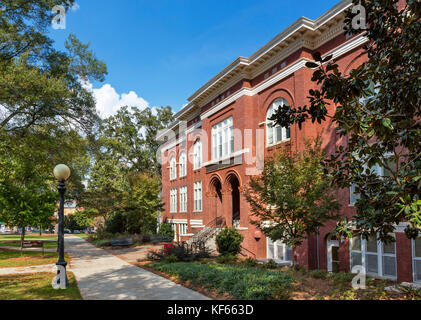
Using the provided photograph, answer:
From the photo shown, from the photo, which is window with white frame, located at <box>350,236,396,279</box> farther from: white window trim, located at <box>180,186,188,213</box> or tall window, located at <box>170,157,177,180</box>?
tall window, located at <box>170,157,177,180</box>

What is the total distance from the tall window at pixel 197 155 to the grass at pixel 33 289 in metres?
17.0

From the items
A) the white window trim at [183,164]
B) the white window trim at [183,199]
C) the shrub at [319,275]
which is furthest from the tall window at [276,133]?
the white window trim at [183,199]

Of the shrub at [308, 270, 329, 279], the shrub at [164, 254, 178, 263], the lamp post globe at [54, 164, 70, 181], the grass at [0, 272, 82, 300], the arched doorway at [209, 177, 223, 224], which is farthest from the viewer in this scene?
the arched doorway at [209, 177, 223, 224]

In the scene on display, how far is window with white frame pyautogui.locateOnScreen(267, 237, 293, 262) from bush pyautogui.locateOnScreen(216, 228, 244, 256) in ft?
5.96

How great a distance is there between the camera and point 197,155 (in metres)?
28.9

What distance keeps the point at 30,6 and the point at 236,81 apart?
12.8 metres

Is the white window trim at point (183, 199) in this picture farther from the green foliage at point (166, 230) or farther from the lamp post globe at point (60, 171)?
the lamp post globe at point (60, 171)

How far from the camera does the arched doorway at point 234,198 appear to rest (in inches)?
869

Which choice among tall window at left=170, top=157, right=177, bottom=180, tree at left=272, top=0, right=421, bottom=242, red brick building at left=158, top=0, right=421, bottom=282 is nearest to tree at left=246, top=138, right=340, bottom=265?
red brick building at left=158, top=0, right=421, bottom=282

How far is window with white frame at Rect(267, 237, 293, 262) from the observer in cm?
1712

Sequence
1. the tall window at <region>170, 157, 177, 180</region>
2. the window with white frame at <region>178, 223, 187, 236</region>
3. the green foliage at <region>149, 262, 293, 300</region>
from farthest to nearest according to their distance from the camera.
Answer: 1. the tall window at <region>170, 157, 177, 180</region>
2. the window with white frame at <region>178, 223, 187, 236</region>
3. the green foliage at <region>149, 262, 293, 300</region>

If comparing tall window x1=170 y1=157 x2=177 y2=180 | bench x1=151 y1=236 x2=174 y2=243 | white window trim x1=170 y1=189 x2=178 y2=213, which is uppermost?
tall window x1=170 y1=157 x2=177 y2=180

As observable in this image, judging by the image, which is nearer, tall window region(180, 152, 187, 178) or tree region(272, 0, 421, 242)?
tree region(272, 0, 421, 242)

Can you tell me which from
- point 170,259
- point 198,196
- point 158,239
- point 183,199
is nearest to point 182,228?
point 183,199
